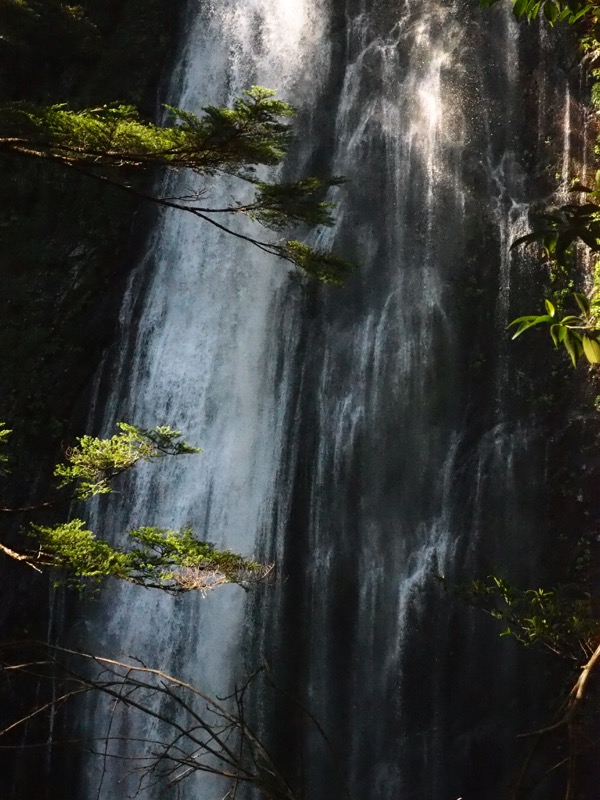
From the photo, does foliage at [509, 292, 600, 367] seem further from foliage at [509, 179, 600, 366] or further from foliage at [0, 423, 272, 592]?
foliage at [0, 423, 272, 592]

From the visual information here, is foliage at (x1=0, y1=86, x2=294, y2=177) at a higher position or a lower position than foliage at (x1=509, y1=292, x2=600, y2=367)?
higher

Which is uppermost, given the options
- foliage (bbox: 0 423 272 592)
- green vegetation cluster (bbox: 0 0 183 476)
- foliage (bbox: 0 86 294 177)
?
green vegetation cluster (bbox: 0 0 183 476)

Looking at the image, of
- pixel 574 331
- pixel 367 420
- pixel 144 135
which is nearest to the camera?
pixel 574 331

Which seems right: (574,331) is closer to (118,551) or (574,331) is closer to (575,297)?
(575,297)

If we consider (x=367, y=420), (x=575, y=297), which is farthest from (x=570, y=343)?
(x=367, y=420)

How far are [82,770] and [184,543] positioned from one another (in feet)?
18.0

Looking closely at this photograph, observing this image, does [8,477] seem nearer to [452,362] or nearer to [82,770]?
[82,770]

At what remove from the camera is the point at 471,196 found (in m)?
9.80

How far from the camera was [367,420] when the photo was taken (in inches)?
364

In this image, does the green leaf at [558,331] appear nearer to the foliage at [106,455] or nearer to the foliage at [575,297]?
the foliage at [575,297]

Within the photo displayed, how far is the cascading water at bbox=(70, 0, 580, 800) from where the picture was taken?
8227mm

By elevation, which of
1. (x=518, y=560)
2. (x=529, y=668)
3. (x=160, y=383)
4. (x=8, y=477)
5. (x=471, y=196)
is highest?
(x=471, y=196)

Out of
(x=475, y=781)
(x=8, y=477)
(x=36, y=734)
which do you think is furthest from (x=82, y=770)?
(x=475, y=781)

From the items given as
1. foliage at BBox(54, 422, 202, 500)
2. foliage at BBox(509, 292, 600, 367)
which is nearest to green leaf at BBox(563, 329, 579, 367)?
foliage at BBox(509, 292, 600, 367)
